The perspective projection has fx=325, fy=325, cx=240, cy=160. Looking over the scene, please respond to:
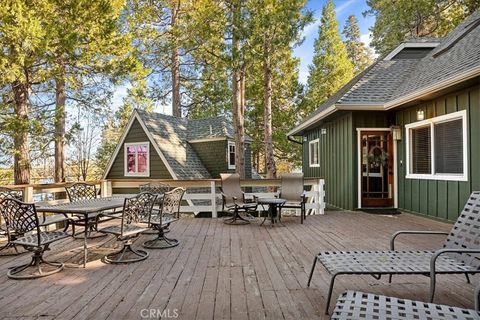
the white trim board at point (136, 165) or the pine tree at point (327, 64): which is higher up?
the pine tree at point (327, 64)

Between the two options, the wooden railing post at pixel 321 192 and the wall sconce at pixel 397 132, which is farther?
the wall sconce at pixel 397 132

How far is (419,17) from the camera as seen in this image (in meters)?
14.9

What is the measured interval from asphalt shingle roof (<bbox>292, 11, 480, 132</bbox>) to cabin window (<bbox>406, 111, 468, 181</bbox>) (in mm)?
817

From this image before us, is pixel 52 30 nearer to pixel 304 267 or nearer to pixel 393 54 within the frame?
pixel 304 267

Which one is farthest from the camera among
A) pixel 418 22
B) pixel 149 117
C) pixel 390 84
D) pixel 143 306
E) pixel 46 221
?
pixel 418 22

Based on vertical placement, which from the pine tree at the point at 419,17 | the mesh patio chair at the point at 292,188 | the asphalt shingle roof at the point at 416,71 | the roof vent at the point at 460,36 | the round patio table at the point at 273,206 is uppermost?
the pine tree at the point at 419,17

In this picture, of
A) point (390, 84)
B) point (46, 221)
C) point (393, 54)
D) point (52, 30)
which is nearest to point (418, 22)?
point (393, 54)

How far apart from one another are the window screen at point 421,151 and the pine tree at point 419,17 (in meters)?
9.32

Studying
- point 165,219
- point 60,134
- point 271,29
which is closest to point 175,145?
point 60,134

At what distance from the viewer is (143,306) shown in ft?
8.68

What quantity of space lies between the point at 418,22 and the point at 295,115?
7.71 meters

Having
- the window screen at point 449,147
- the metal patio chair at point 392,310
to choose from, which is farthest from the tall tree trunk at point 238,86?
the metal patio chair at point 392,310

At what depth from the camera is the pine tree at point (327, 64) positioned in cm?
1894

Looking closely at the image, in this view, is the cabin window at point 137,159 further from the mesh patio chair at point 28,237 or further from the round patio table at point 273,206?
the mesh patio chair at point 28,237
